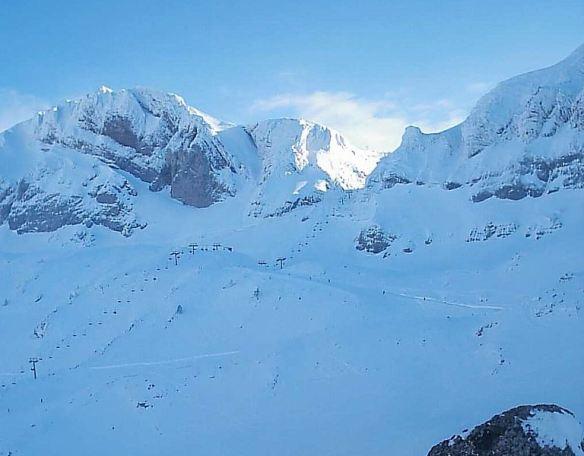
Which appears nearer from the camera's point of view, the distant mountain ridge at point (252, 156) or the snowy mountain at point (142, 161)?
the distant mountain ridge at point (252, 156)

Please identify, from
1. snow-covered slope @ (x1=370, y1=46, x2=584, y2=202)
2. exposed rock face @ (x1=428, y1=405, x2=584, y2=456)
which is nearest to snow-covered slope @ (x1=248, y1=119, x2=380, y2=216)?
snow-covered slope @ (x1=370, y1=46, x2=584, y2=202)

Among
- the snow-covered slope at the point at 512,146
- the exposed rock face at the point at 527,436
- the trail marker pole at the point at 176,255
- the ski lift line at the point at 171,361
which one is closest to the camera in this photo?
the exposed rock face at the point at 527,436

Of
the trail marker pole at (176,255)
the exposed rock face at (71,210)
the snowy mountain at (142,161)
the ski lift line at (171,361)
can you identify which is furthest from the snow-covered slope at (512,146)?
the ski lift line at (171,361)

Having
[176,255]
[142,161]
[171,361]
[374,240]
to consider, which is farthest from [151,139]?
[171,361]

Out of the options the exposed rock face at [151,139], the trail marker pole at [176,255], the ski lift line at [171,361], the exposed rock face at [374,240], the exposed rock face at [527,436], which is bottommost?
A: the exposed rock face at [527,436]

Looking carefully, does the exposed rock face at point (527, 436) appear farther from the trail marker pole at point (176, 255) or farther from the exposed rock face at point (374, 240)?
the exposed rock face at point (374, 240)

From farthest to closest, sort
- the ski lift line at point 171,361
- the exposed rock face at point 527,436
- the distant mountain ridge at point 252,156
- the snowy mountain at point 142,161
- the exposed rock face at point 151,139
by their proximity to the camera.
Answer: the exposed rock face at point 151,139
the snowy mountain at point 142,161
the distant mountain ridge at point 252,156
the ski lift line at point 171,361
the exposed rock face at point 527,436

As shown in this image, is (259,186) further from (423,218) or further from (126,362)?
(126,362)

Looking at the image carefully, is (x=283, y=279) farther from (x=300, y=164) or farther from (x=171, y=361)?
(x=300, y=164)
